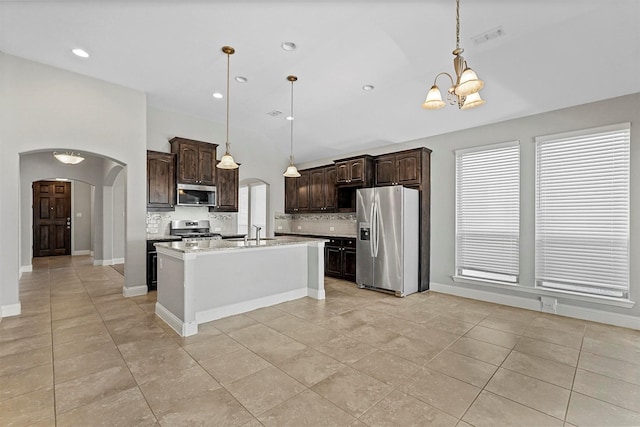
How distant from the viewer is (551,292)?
4180 millimetres

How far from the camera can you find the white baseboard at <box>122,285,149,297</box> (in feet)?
16.0

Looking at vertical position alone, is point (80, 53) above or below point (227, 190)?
above

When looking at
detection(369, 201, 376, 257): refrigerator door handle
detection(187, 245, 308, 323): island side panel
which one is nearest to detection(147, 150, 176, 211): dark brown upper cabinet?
detection(187, 245, 308, 323): island side panel

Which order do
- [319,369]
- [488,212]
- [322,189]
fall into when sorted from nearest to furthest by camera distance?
[319,369] < [488,212] < [322,189]

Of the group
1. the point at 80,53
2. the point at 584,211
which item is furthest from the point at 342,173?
the point at 80,53

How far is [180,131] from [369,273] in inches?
181

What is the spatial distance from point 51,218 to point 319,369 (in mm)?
10880

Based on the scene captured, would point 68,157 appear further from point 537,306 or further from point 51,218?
point 537,306

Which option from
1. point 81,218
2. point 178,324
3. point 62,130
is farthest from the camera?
point 81,218

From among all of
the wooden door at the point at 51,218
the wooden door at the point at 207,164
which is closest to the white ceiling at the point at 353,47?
the wooden door at the point at 207,164

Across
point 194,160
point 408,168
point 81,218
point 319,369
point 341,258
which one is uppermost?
point 194,160

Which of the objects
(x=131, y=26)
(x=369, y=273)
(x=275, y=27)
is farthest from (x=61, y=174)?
(x=369, y=273)

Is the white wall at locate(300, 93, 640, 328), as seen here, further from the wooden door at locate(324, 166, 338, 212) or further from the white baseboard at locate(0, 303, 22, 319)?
the white baseboard at locate(0, 303, 22, 319)

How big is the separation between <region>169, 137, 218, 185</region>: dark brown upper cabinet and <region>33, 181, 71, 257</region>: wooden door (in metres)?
6.54
